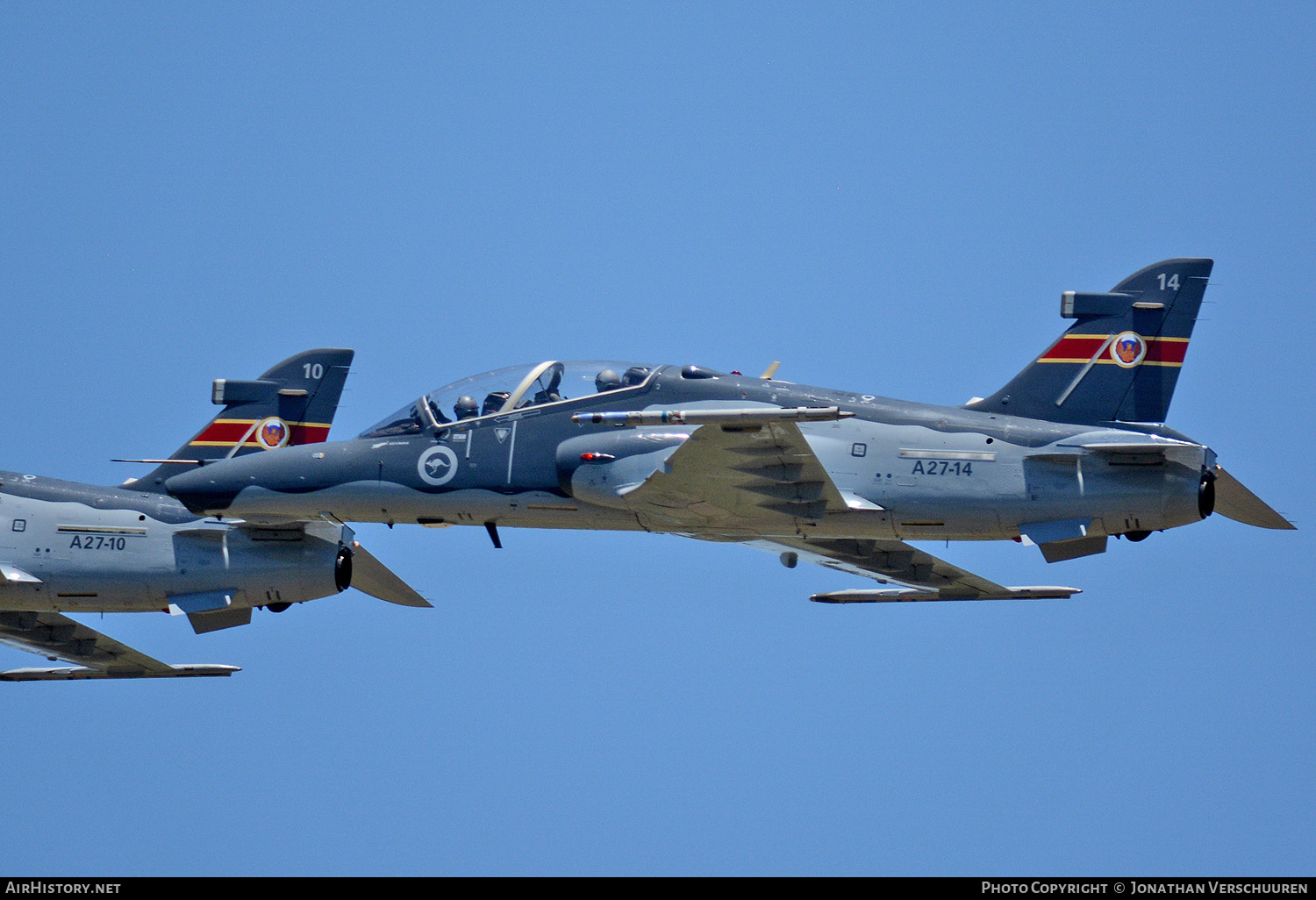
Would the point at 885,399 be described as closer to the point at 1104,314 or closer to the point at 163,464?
the point at 1104,314

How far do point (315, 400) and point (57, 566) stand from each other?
230 inches

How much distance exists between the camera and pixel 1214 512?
995 inches

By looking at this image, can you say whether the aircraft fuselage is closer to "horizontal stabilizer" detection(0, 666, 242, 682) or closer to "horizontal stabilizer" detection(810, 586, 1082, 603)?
"horizontal stabilizer" detection(810, 586, 1082, 603)

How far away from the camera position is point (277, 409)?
34.5m

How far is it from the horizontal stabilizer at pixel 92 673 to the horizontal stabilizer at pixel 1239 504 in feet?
57.3

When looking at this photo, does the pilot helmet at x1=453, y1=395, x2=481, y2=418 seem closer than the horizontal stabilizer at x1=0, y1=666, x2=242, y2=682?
Yes

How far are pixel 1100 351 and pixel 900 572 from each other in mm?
5724

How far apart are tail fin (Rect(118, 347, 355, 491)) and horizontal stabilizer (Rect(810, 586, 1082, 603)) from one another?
31.2 ft

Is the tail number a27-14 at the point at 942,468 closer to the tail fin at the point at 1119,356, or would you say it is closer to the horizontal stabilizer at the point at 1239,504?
the tail fin at the point at 1119,356

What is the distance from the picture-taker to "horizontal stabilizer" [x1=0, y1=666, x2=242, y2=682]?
112 feet

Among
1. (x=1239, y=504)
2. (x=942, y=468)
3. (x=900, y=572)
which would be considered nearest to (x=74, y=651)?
(x=900, y=572)

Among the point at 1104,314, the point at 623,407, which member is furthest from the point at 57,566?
the point at 1104,314

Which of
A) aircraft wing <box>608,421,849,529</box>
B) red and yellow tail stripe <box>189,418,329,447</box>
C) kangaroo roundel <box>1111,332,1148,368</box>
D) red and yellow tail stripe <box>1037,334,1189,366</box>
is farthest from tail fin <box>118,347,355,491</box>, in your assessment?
kangaroo roundel <box>1111,332,1148,368</box>

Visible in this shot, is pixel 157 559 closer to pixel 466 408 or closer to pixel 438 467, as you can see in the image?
pixel 438 467
